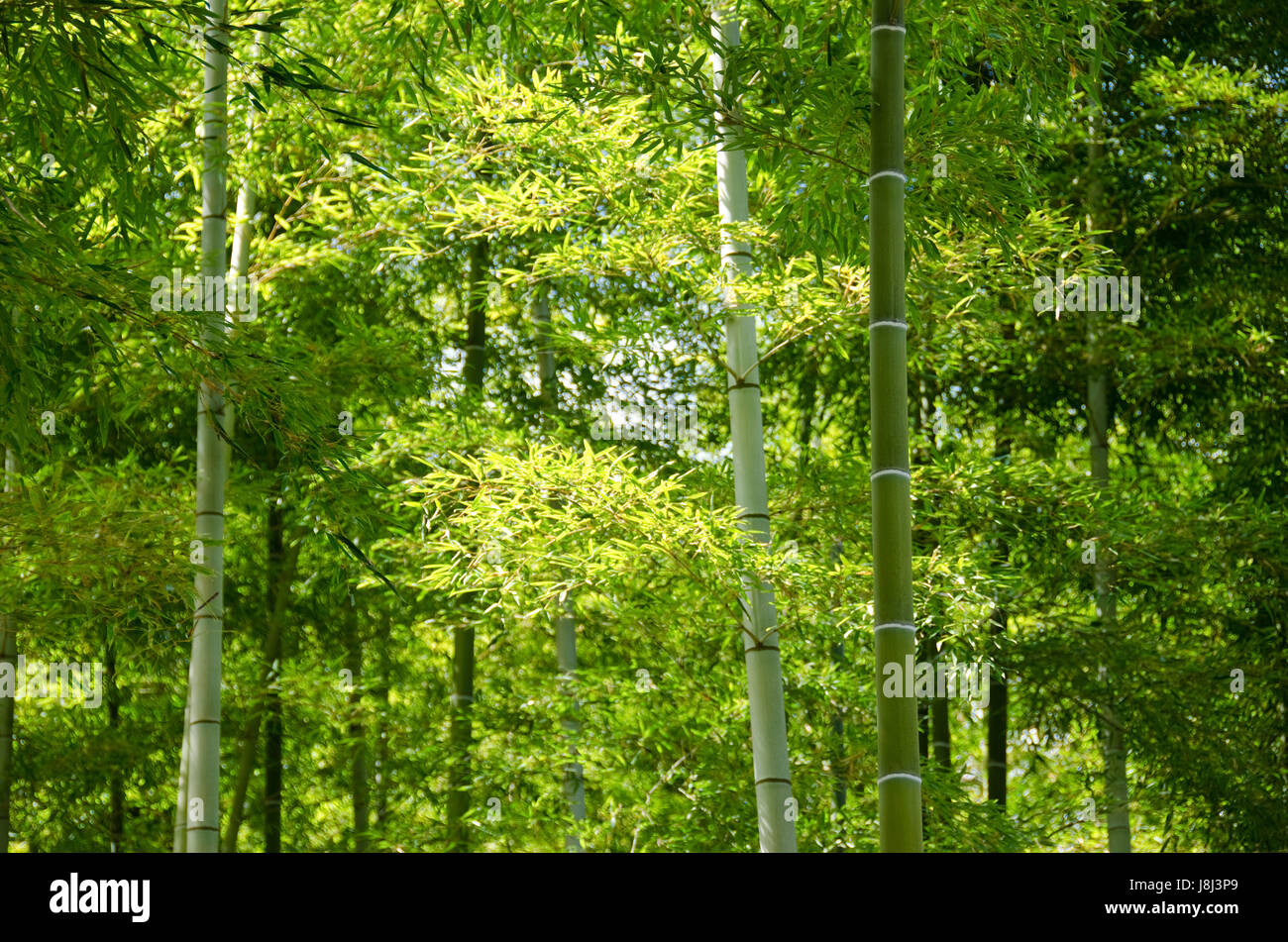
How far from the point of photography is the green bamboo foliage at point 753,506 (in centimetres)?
430

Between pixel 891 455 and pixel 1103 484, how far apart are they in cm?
291

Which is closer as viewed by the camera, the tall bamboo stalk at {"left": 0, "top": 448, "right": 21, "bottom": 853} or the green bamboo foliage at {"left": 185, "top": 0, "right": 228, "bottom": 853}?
the green bamboo foliage at {"left": 185, "top": 0, "right": 228, "bottom": 853}

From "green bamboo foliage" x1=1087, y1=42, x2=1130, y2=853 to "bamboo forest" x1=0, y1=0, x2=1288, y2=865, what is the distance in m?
0.03

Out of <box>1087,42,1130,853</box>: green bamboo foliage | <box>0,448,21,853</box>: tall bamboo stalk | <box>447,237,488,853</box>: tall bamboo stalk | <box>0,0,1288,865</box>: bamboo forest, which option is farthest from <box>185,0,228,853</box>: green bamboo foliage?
<box>1087,42,1130,853</box>: green bamboo foliage

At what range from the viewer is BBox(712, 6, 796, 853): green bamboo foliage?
4.30 metres

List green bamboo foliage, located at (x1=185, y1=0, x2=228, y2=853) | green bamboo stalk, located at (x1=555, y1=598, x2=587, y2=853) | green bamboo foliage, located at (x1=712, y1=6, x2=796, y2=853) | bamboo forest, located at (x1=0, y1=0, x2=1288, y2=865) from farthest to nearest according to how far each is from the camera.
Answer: green bamboo stalk, located at (x1=555, y1=598, x2=587, y2=853)
green bamboo foliage, located at (x1=185, y1=0, x2=228, y2=853)
green bamboo foliage, located at (x1=712, y1=6, x2=796, y2=853)
bamboo forest, located at (x1=0, y1=0, x2=1288, y2=865)

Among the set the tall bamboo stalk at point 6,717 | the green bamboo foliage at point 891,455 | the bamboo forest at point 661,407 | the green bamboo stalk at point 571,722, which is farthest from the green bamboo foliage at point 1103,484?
the tall bamboo stalk at point 6,717

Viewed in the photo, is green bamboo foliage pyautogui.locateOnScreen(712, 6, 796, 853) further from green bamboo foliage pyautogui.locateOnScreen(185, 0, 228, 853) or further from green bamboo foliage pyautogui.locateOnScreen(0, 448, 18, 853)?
green bamboo foliage pyautogui.locateOnScreen(0, 448, 18, 853)

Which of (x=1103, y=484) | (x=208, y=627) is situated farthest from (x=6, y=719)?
(x=1103, y=484)

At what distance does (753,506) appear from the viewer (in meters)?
4.49

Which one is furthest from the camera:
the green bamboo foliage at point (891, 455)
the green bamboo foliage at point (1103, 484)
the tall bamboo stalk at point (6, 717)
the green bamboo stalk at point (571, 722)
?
the green bamboo stalk at point (571, 722)

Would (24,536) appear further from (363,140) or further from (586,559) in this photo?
(363,140)

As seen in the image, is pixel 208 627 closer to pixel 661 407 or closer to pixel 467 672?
pixel 467 672

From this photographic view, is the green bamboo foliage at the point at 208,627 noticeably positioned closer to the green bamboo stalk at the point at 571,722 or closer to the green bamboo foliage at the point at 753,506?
the green bamboo stalk at the point at 571,722
